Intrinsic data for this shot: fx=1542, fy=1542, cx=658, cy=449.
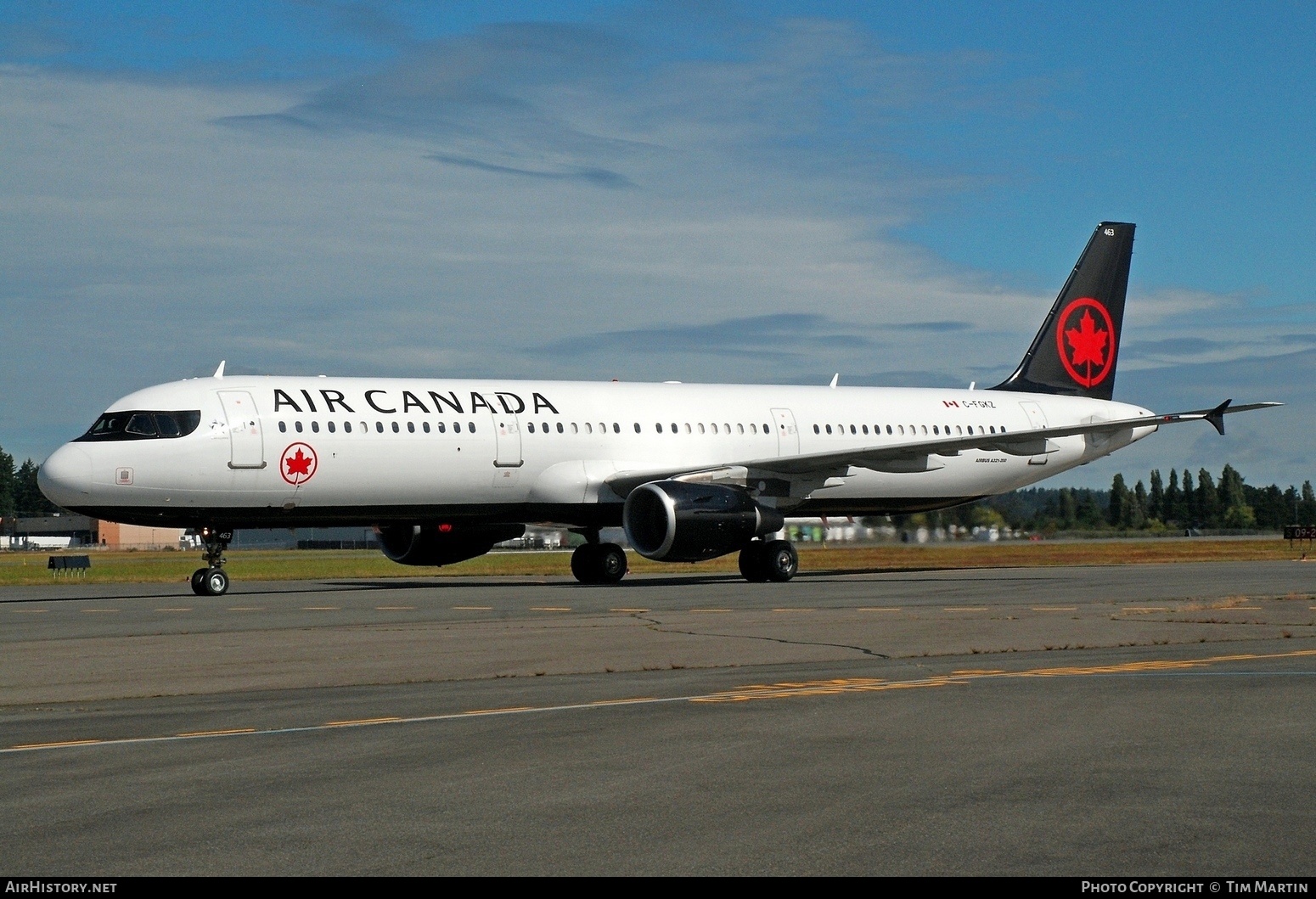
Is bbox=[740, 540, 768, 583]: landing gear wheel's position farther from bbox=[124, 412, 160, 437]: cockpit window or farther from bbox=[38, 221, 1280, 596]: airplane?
bbox=[124, 412, 160, 437]: cockpit window

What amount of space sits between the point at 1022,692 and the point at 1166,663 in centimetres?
328

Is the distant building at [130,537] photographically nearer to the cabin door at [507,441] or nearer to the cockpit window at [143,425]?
the cabin door at [507,441]

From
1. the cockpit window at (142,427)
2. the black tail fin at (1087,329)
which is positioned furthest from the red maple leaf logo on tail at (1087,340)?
the cockpit window at (142,427)

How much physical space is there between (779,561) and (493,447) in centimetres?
718

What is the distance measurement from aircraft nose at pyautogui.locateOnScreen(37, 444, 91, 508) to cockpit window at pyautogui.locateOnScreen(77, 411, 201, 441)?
0.74m

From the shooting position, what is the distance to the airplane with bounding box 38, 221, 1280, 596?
30719 mm

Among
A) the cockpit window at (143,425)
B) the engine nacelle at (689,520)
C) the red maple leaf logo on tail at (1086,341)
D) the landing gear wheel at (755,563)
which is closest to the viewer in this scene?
the cockpit window at (143,425)

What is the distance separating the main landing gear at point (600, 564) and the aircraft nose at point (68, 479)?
38.4 ft

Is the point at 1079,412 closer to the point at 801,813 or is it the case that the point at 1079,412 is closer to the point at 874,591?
the point at 874,591

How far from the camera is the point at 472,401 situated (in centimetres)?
3462

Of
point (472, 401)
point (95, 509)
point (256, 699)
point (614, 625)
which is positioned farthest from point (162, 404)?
point (256, 699)

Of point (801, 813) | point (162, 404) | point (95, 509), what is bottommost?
point (801, 813)

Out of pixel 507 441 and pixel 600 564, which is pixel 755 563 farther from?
pixel 507 441

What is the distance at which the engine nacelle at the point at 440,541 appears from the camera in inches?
1459
